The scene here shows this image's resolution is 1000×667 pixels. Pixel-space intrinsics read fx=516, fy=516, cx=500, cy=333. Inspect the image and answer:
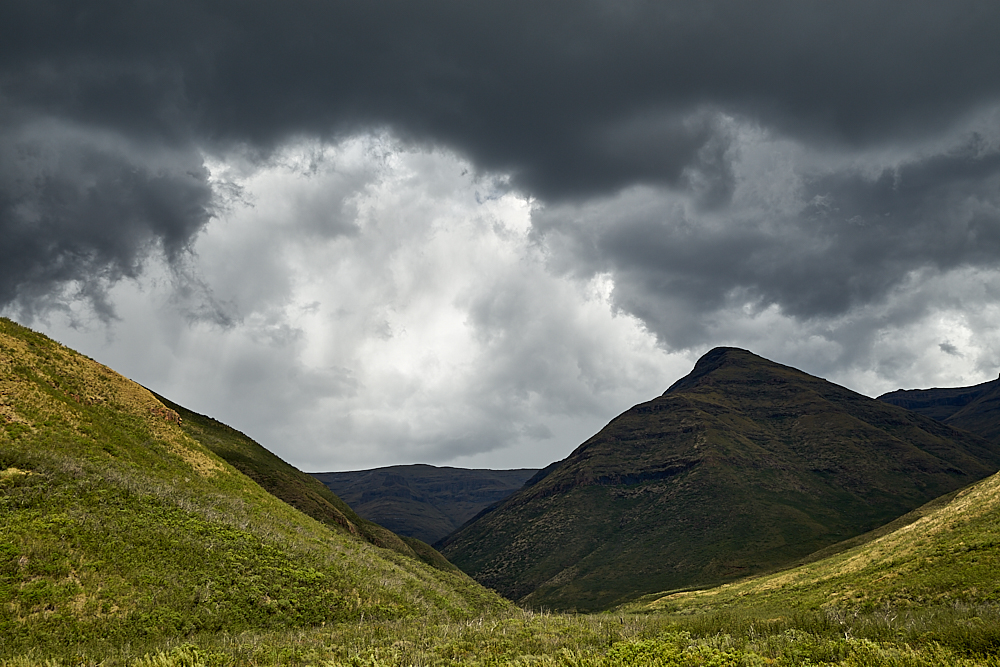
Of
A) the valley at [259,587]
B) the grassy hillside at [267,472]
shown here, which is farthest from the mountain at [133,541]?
the grassy hillside at [267,472]

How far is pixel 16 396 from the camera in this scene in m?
32.0

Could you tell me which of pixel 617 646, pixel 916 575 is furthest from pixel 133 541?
pixel 916 575

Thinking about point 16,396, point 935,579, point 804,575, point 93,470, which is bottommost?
point 804,575

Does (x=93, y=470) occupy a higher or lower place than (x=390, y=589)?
higher

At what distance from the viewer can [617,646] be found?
1480 centimetres

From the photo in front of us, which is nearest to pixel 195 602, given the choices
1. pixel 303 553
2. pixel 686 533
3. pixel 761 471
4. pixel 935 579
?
pixel 303 553

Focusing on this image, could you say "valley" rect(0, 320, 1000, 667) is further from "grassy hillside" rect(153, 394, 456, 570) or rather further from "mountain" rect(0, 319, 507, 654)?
"grassy hillside" rect(153, 394, 456, 570)

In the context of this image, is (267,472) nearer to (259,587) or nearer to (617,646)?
(259,587)

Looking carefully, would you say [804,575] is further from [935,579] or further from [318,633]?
[318,633]

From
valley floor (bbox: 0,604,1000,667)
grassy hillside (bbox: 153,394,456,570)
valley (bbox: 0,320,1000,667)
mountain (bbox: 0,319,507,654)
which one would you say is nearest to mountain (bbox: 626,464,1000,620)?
valley (bbox: 0,320,1000,667)

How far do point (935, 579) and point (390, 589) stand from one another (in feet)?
120

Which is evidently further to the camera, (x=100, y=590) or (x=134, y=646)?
(x=100, y=590)

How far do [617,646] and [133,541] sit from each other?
2328 centimetres

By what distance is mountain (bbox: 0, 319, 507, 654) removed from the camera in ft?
64.9
